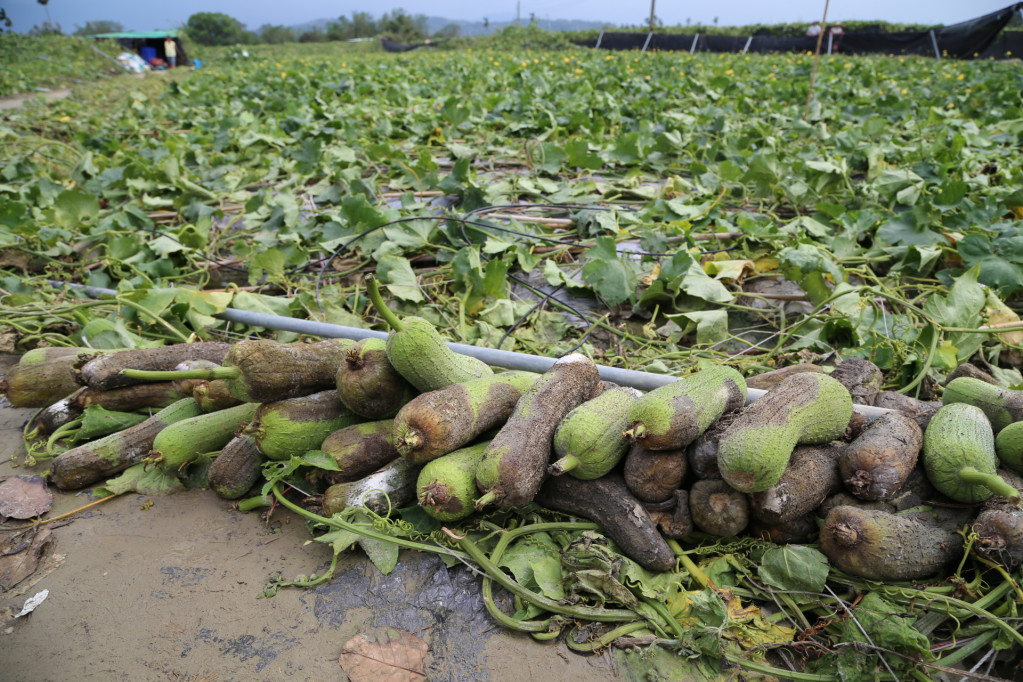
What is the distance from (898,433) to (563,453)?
4.18 ft

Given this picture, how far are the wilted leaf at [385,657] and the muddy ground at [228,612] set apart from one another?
0.11 ft

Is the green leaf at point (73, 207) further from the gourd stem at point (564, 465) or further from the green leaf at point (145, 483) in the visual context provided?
the gourd stem at point (564, 465)

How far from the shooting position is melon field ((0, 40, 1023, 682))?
7.76 feet

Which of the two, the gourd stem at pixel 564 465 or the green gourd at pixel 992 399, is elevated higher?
the green gourd at pixel 992 399

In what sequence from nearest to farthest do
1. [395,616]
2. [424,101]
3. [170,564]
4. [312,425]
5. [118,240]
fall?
[395,616] < [170,564] < [312,425] < [118,240] < [424,101]

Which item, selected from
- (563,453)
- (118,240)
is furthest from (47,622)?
(118,240)

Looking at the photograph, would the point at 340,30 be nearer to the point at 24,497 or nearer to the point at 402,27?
the point at 402,27

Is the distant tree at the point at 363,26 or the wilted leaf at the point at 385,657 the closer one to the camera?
the wilted leaf at the point at 385,657

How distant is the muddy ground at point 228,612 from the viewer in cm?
233

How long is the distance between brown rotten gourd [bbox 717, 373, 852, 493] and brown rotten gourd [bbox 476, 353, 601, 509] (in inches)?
26.2

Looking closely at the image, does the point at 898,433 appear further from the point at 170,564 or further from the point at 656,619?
the point at 170,564

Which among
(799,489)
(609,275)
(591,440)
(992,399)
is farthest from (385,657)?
(609,275)

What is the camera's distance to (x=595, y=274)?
464cm

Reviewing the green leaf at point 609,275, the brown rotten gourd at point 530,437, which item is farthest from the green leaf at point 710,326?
the brown rotten gourd at point 530,437
